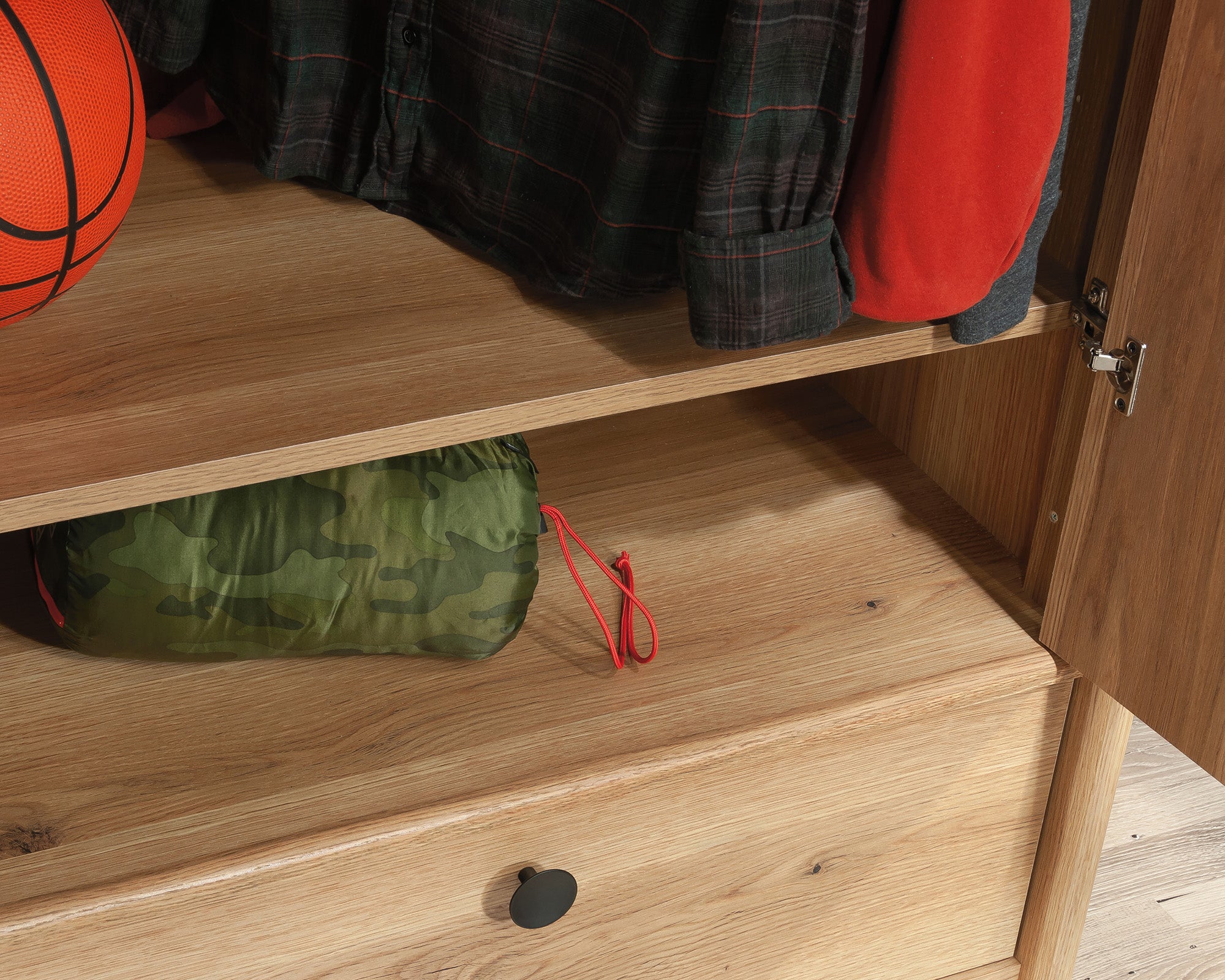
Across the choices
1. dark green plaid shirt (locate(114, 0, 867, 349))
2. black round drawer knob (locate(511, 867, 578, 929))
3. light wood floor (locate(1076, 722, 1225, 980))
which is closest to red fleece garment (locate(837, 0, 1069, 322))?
dark green plaid shirt (locate(114, 0, 867, 349))

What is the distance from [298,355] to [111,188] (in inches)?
5.4

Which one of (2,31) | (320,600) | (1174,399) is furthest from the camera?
(320,600)

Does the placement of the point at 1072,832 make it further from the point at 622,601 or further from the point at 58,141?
the point at 58,141

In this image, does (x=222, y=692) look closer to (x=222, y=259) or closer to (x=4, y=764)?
(x=4, y=764)

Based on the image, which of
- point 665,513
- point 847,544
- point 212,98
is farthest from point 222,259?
point 847,544

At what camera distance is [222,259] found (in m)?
0.76

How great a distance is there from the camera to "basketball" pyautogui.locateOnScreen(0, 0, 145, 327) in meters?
0.58

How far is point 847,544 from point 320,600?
17.6 inches

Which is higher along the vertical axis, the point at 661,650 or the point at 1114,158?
the point at 1114,158

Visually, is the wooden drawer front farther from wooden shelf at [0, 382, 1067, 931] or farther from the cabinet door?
the cabinet door

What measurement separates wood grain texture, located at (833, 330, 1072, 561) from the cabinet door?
9cm

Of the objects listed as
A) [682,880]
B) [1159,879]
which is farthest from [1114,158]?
[1159,879]

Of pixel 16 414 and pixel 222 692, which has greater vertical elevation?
pixel 16 414

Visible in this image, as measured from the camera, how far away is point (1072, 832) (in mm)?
940
